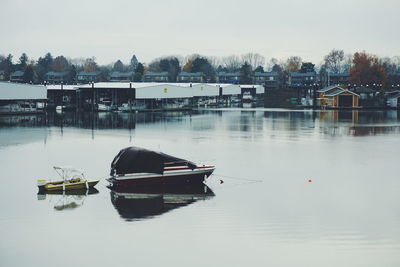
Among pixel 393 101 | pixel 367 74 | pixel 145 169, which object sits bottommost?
pixel 145 169

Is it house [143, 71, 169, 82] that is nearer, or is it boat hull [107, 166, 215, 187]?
boat hull [107, 166, 215, 187]

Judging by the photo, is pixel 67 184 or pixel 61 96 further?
pixel 61 96

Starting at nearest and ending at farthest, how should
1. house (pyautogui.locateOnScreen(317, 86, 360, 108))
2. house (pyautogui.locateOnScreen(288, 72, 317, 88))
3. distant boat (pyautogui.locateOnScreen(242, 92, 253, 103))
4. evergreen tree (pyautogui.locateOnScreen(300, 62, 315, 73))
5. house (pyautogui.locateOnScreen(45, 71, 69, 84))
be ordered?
house (pyautogui.locateOnScreen(317, 86, 360, 108)) < distant boat (pyautogui.locateOnScreen(242, 92, 253, 103)) < house (pyautogui.locateOnScreen(288, 72, 317, 88)) < evergreen tree (pyautogui.locateOnScreen(300, 62, 315, 73)) < house (pyautogui.locateOnScreen(45, 71, 69, 84))

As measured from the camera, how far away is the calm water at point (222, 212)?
13352 millimetres

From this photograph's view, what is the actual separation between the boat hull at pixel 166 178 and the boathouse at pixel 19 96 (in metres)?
38.5

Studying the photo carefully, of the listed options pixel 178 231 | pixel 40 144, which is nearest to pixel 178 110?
pixel 40 144

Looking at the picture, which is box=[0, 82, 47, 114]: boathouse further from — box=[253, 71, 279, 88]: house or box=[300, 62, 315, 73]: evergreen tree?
box=[300, 62, 315, 73]: evergreen tree

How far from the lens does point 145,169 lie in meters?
19.9

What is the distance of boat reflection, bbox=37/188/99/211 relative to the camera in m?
17.9

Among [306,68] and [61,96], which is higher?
[306,68]

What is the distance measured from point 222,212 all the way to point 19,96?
44596mm

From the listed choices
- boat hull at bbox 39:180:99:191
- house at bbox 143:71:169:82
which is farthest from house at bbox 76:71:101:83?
boat hull at bbox 39:180:99:191

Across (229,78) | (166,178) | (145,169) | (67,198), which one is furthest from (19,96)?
(229,78)

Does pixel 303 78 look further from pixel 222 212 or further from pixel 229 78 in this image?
pixel 222 212
